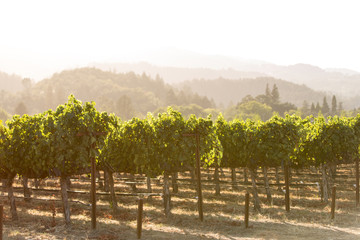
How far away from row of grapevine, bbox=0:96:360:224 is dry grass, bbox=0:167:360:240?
130 centimetres

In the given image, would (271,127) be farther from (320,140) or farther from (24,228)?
(24,228)

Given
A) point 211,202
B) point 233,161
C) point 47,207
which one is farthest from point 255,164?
point 47,207

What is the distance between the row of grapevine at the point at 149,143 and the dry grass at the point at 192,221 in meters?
1.30

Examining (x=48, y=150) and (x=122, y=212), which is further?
(x=122, y=212)

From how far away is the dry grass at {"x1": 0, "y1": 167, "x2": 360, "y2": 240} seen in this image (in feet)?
51.9

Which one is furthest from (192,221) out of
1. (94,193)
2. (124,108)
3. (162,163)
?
(124,108)

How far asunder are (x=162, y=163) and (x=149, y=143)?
54.8 inches

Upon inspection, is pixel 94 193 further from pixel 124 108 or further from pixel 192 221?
pixel 124 108

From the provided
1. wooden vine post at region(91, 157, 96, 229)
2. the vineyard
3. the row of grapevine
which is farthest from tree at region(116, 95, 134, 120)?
wooden vine post at region(91, 157, 96, 229)

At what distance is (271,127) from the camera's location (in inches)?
851

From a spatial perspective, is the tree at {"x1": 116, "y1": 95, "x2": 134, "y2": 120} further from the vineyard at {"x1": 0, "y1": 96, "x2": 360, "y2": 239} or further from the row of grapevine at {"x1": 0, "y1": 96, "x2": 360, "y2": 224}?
the row of grapevine at {"x1": 0, "y1": 96, "x2": 360, "y2": 224}

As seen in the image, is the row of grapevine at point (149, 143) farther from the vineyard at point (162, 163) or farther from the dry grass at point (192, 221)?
the dry grass at point (192, 221)

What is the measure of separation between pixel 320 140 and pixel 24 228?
63.2 feet

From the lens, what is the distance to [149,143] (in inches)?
764
